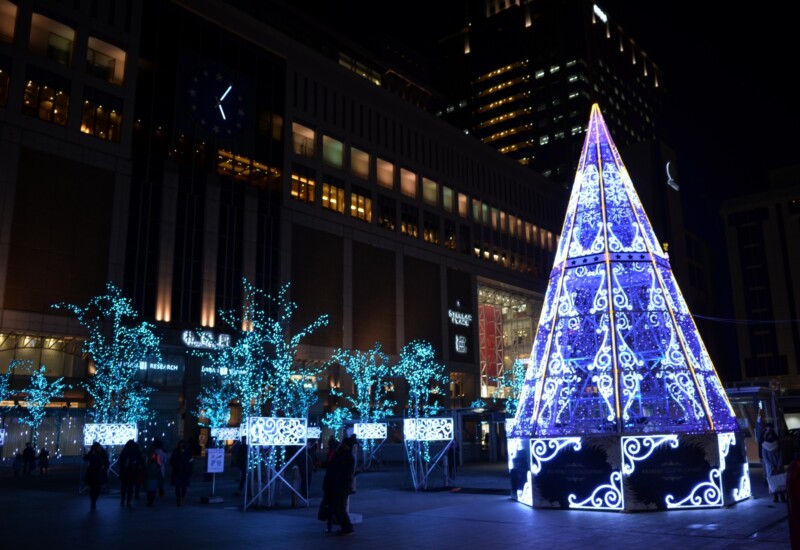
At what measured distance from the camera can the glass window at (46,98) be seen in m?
36.7

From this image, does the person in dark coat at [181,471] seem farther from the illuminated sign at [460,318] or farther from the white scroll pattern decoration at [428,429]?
the illuminated sign at [460,318]

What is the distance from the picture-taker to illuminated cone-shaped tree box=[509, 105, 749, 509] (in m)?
14.0

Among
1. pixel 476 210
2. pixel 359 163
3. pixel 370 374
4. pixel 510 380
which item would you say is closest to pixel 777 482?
pixel 370 374

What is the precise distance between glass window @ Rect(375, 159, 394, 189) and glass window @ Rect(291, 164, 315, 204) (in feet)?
25.8

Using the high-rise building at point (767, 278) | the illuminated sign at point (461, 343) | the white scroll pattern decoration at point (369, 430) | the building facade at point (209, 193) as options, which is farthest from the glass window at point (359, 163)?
the high-rise building at point (767, 278)

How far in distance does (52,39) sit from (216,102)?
10272 mm

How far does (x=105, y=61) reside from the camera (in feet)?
134

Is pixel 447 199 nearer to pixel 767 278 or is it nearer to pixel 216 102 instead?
pixel 216 102

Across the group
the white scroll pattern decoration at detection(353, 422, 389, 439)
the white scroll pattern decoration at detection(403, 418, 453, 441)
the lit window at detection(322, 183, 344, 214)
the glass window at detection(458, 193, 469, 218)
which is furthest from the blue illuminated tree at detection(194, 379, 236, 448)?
the glass window at detection(458, 193, 469, 218)

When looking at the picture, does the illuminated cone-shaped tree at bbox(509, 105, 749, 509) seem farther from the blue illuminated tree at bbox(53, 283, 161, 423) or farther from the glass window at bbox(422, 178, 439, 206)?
the glass window at bbox(422, 178, 439, 206)

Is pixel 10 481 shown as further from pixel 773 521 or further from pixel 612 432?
pixel 773 521

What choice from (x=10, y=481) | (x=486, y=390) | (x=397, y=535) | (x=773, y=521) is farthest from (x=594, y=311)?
(x=486, y=390)

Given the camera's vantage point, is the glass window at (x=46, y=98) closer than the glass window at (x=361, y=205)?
Yes

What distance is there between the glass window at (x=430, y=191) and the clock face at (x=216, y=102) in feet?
63.1
